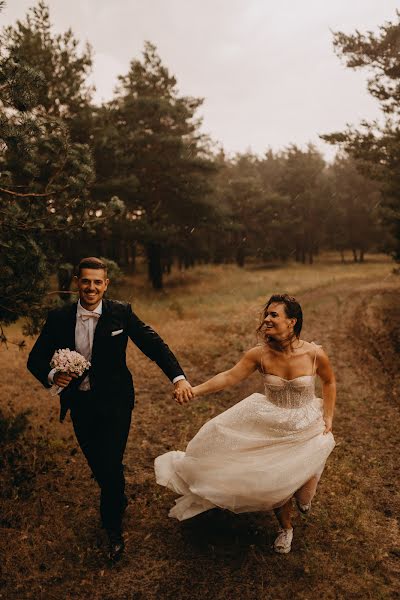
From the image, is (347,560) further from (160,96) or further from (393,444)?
(160,96)

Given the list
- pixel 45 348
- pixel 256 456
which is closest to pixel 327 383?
pixel 256 456

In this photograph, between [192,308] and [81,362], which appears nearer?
[81,362]

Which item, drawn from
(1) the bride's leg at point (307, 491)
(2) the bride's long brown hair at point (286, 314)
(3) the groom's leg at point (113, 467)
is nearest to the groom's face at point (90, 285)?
(3) the groom's leg at point (113, 467)

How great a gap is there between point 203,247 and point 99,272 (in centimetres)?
2658

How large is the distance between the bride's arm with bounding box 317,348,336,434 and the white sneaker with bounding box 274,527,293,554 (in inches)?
43.3

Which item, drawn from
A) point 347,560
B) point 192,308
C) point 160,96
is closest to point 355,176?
point 160,96

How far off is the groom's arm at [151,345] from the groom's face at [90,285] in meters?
0.39

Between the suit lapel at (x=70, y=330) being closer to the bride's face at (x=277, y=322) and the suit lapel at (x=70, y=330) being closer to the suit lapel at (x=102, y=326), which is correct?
the suit lapel at (x=102, y=326)

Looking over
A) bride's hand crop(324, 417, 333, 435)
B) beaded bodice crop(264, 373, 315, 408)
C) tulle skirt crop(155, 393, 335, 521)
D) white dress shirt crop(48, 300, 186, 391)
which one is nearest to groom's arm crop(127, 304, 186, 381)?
white dress shirt crop(48, 300, 186, 391)

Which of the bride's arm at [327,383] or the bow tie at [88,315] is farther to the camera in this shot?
the bride's arm at [327,383]

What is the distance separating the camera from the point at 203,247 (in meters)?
30.4

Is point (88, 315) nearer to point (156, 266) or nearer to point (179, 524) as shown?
point (179, 524)

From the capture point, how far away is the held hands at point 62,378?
12.5 feet

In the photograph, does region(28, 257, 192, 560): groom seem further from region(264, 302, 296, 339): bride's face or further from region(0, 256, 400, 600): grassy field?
region(264, 302, 296, 339): bride's face
